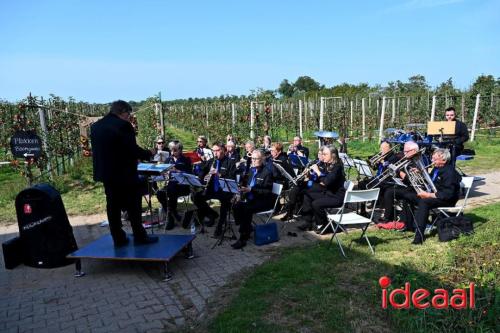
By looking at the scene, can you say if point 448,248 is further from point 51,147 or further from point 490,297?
point 51,147

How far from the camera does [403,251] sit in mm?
5453

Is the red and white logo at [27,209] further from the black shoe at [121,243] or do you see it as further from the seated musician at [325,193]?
the seated musician at [325,193]

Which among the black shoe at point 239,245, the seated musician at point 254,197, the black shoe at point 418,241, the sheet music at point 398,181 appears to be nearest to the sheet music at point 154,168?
the seated musician at point 254,197

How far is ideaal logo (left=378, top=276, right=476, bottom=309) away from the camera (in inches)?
142

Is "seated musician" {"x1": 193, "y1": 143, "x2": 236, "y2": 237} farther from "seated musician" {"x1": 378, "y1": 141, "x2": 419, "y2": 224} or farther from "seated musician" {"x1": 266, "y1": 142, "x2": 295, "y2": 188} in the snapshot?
"seated musician" {"x1": 378, "y1": 141, "x2": 419, "y2": 224}

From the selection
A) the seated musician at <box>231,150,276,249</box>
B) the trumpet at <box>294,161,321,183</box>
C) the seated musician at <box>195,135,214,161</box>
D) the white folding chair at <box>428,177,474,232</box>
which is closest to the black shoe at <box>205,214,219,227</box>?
the seated musician at <box>231,150,276,249</box>

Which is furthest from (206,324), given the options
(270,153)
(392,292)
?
(270,153)

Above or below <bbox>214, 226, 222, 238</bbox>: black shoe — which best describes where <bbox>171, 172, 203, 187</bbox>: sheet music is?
above

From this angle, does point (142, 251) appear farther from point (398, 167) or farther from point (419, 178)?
point (419, 178)

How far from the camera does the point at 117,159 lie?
16.1 ft

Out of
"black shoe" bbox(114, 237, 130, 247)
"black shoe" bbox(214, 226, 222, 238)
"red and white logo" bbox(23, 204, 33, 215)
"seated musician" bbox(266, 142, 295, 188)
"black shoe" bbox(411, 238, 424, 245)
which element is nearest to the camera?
"red and white logo" bbox(23, 204, 33, 215)

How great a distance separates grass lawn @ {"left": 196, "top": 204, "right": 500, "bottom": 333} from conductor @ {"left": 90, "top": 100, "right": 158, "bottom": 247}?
1772 mm

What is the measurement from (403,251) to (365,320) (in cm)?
203

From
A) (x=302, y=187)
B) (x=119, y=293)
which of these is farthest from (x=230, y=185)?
(x=119, y=293)
